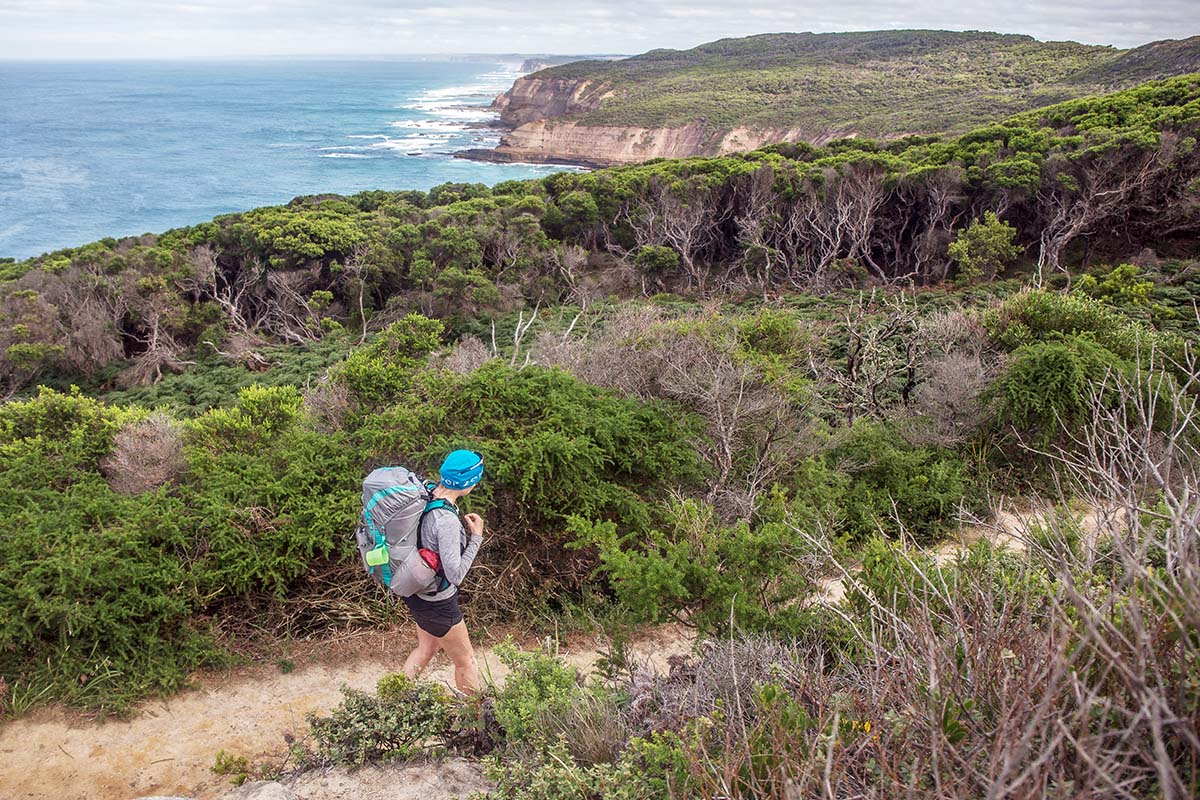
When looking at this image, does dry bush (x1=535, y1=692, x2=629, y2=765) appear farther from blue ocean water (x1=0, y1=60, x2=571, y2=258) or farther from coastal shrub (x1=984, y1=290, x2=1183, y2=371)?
blue ocean water (x1=0, y1=60, x2=571, y2=258)

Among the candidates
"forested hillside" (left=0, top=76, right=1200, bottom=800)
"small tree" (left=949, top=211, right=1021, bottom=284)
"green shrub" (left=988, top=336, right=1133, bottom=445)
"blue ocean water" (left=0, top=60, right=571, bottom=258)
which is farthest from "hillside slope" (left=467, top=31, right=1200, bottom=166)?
"green shrub" (left=988, top=336, right=1133, bottom=445)

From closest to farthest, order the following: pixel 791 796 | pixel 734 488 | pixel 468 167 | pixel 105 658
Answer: pixel 791 796 → pixel 105 658 → pixel 734 488 → pixel 468 167

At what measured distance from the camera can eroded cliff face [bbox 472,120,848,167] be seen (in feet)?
202

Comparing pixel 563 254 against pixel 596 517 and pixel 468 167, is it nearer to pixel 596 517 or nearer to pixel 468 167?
pixel 596 517

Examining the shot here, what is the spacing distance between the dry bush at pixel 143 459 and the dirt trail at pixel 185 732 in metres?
2.23

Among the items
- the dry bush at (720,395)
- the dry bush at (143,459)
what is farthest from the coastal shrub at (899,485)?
the dry bush at (143,459)

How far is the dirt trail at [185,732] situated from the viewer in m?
3.97

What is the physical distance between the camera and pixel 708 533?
17.5ft

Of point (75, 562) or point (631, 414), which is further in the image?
point (631, 414)

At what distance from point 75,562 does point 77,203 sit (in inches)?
2285

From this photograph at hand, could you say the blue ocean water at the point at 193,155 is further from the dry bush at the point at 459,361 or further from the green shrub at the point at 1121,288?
the green shrub at the point at 1121,288

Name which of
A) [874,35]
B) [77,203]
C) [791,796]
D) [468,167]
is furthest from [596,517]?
[874,35]

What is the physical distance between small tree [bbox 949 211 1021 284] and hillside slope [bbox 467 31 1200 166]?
92.7ft

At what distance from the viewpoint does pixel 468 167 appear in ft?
223
